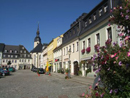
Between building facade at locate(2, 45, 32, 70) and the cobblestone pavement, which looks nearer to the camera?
the cobblestone pavement

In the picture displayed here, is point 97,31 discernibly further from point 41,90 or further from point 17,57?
point 17,57

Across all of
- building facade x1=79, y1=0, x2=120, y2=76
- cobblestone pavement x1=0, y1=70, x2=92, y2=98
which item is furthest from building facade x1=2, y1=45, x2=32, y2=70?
cobblestone pavement x1=0, y1=70, x2=92, y2=98

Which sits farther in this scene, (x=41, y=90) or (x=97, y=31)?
(x=97, y=31)

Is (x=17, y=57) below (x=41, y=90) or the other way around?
the other way around

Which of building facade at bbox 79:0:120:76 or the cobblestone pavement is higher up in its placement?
building facade at bbox 79:0:120:76

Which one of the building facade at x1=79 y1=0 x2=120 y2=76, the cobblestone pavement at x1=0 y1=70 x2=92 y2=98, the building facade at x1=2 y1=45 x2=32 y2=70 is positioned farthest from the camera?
the building facade at x1=2 y1=45 x2=32 y2=70

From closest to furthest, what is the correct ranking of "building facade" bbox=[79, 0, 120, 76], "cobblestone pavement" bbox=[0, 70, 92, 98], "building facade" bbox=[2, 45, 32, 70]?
1. "cobblestone pavement" bbox=[0, 70, 92, 98]
2. "building facade" bbox=[79, 0, 120, 76]
3. "building facade" bbox=[2, 45, 32, 70]

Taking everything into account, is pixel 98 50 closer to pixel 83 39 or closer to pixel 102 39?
pixel 102 39

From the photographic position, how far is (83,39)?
72.5 feet

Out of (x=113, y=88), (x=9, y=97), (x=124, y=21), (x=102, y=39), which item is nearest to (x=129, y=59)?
(x=113, y=88)

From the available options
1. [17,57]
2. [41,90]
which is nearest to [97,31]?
[41,90]

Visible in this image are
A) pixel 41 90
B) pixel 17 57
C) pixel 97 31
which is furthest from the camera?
pixel 17 57

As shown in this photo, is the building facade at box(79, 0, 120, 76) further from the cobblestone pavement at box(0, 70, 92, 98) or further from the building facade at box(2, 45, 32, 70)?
the building facade at box(2, 45, 32, 70)

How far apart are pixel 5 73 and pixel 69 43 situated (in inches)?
569
